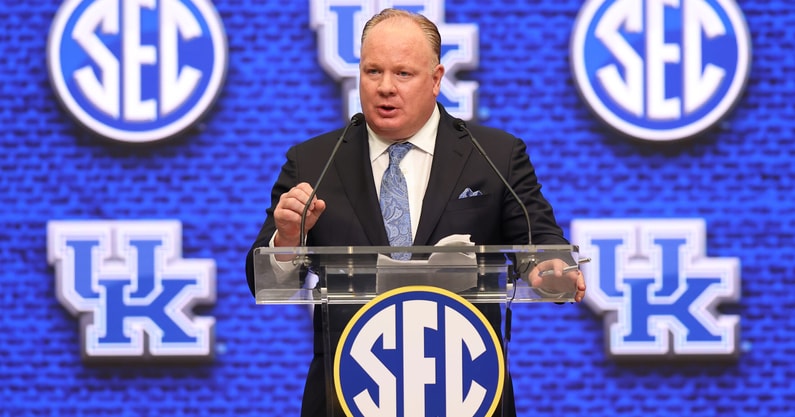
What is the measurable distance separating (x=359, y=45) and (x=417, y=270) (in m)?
2.11

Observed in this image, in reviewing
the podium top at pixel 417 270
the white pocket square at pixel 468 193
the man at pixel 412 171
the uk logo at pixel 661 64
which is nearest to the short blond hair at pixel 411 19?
the man at pixel 412 171

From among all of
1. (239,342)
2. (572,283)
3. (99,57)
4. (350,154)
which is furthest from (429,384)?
(99,57)

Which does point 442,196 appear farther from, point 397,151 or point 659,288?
point 659,288

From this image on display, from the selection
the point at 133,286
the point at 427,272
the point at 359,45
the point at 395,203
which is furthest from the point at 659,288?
the point at 427,272

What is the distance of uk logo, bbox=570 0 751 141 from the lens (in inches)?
145

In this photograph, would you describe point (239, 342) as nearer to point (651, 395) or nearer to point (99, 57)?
point (99, 57)

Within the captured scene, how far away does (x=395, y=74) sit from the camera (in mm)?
2074

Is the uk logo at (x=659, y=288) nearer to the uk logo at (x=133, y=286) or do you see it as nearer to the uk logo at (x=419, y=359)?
the uk logo at (x=133, y=286)

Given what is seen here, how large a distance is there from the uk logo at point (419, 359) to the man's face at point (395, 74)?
0.53 meters

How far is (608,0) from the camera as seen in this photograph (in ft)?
12.1

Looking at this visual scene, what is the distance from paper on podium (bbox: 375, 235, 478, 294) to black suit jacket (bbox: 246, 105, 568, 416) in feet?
1.06

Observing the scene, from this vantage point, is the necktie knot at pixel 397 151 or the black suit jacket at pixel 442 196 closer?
the black suit jacket at pixel 442 196

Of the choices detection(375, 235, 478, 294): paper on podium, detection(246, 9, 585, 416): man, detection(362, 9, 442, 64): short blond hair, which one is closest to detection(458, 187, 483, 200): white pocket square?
detection(246, 9, 585, 416): man

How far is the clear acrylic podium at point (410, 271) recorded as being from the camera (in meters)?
1.68
